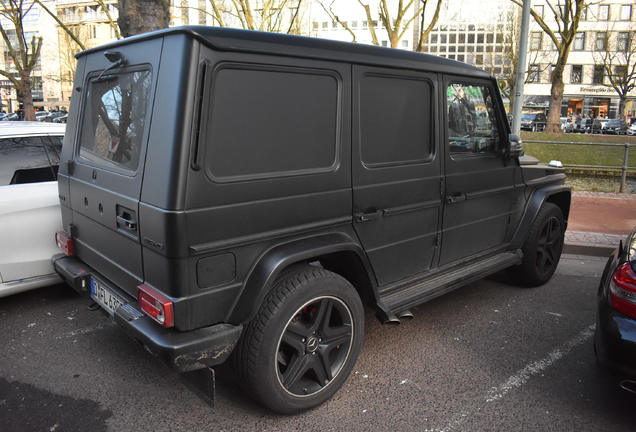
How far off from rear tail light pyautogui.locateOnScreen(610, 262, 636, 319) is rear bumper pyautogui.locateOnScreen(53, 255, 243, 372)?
2.08m

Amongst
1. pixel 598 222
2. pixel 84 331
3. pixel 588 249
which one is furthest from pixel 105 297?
pixel 598 222

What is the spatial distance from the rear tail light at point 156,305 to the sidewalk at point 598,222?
5.02 meters

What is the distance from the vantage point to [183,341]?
254 cm

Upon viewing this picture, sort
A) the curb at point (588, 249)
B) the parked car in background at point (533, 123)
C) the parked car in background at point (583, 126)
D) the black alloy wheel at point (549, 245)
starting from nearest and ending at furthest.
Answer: the black alloy wheel at point (549, 245) < the curb at point (588, 249) < the parked car in background at point (583, 126) < the parked car in background at point (533, 123)

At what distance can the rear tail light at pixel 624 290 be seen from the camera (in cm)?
284

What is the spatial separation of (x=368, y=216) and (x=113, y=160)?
1.56 metres

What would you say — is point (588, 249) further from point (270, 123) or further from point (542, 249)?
point (270, 123)

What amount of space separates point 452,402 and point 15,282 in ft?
11.6

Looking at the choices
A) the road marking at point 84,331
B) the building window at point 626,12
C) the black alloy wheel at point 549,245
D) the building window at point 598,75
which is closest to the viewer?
the road marking at point 84,331

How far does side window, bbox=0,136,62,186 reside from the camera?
434cm

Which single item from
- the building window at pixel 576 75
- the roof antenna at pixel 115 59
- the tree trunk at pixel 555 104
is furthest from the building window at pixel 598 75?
the roof antenna at pixel 115 59

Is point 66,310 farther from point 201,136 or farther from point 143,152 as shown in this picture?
point 201,136

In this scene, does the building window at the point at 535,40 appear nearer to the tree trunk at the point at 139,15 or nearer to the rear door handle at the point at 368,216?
the tree trunk at the point at 139,15

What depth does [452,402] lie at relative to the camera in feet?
10.4
